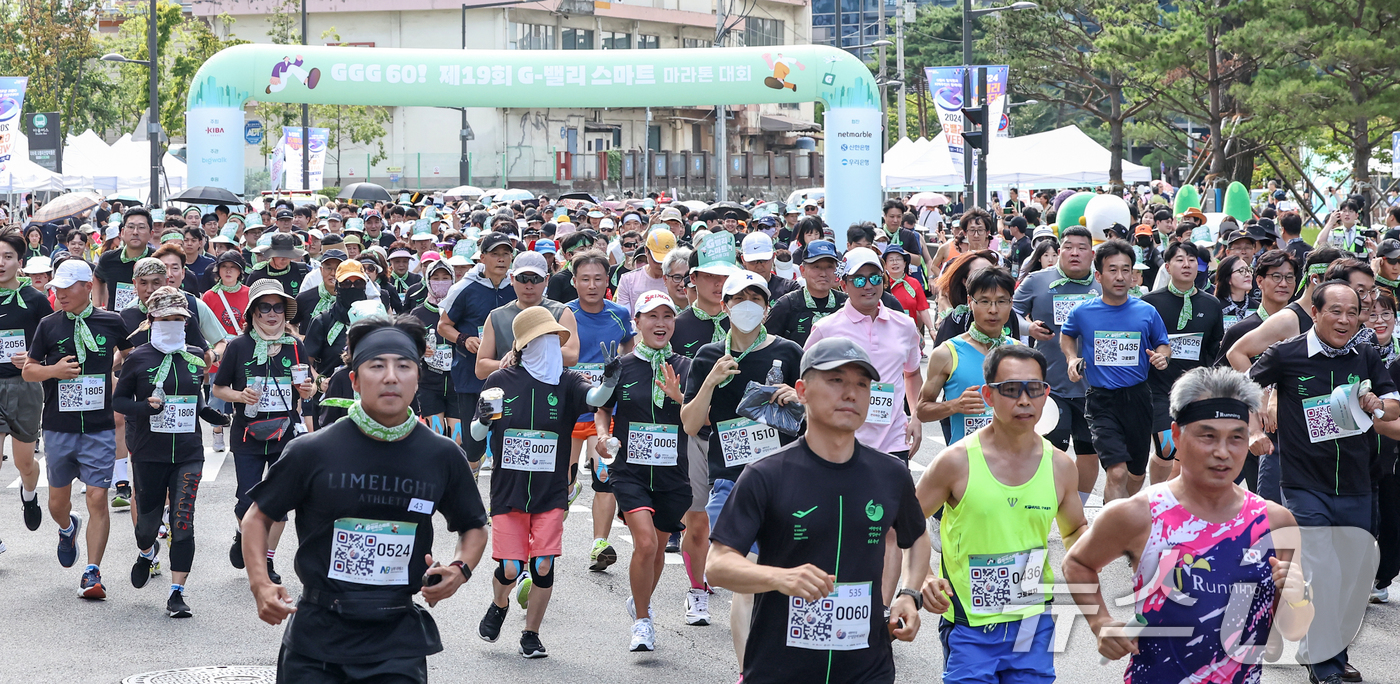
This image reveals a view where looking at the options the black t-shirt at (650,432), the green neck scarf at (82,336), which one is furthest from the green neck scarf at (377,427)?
the green neck scarf at (82,336)

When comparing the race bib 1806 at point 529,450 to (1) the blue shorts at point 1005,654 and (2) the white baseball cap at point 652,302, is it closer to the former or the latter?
(2) the white baseball cap at point 652,302

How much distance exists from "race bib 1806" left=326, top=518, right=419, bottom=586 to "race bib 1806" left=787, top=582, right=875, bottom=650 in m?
1.23

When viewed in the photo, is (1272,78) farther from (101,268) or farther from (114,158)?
(114,158)

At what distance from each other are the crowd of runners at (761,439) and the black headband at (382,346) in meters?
0.01

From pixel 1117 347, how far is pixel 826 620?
5455 millimetres

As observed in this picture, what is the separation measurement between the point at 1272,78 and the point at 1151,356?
21968mm

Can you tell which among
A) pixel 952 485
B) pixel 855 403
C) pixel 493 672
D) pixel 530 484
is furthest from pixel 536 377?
pixel 855 403

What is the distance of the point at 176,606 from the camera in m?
8.12

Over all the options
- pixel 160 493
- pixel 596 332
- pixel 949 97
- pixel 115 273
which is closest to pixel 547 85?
pixel 949 97

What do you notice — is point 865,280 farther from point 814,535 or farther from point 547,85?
point 547,85

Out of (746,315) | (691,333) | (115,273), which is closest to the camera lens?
(746,315)

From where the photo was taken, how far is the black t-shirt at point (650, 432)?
7.67m

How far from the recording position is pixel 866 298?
8141mm

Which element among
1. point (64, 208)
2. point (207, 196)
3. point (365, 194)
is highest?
point (365, 194)
